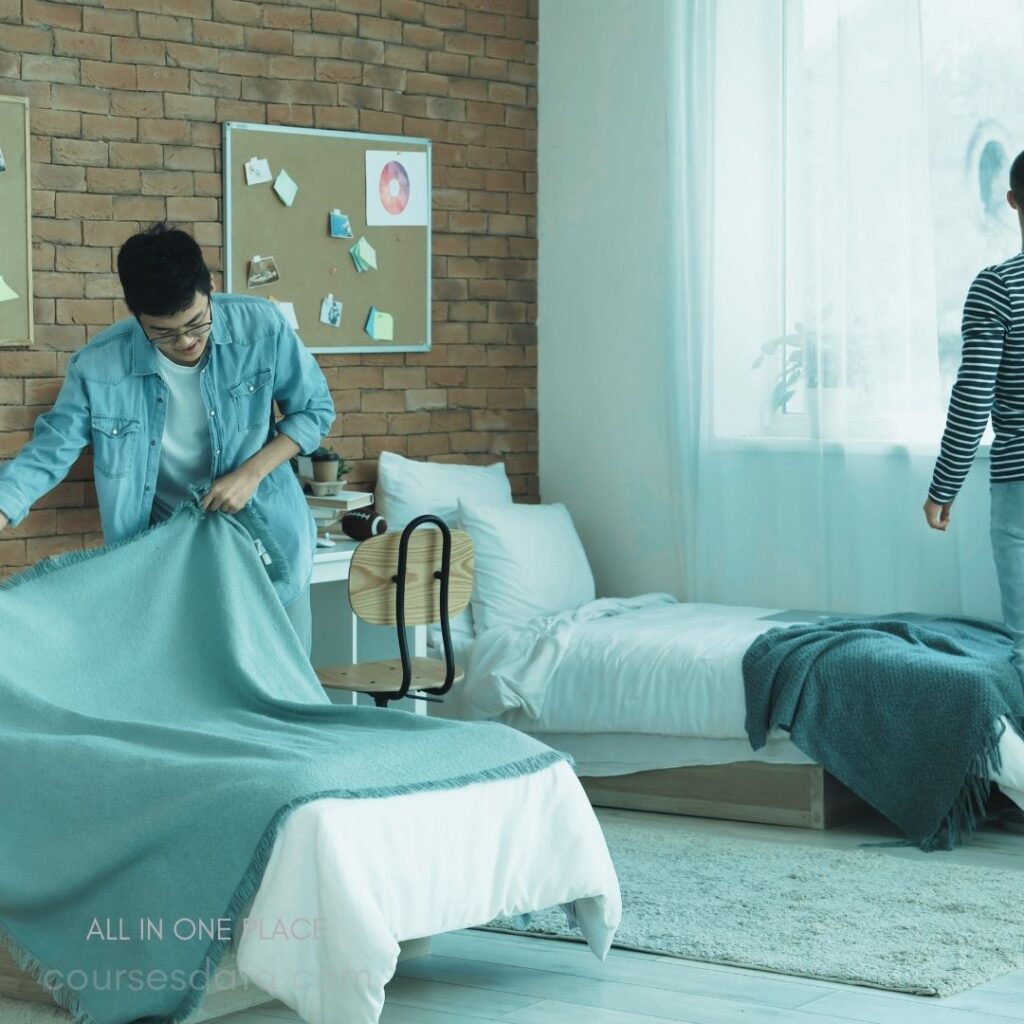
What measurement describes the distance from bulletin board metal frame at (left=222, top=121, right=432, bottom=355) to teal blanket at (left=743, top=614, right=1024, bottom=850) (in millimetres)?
1532

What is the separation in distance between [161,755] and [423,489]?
2272mm

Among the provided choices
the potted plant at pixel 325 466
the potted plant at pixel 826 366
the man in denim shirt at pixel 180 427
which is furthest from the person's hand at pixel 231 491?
the potted plant at pixel 826 366

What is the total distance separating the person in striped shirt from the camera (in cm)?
396

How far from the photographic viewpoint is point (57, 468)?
3.25 m

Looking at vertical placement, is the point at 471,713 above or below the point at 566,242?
below

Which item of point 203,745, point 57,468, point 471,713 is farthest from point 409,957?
point 471,713

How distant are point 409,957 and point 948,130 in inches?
109

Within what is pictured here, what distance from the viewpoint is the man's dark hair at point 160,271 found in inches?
117

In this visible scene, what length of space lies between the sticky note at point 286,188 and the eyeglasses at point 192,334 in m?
1.57

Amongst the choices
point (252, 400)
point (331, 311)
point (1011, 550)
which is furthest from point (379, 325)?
point (1011, 550)

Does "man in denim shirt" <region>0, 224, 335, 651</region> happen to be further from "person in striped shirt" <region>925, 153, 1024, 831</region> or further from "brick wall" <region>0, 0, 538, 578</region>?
"person in striped shirt" <region>925, 153, 1024, 831</region>

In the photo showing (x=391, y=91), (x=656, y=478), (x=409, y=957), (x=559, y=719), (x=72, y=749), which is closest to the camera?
(x=72, y=749)

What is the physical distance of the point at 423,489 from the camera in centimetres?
496

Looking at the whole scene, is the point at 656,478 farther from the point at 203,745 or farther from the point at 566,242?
the point at 203,745
